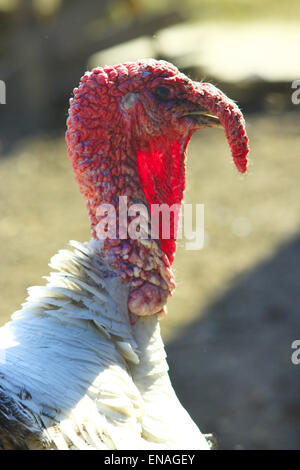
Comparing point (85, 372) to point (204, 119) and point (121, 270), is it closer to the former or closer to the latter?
point (121, 270)

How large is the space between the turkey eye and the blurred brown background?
0.96m

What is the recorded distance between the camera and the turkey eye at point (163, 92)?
2674mm

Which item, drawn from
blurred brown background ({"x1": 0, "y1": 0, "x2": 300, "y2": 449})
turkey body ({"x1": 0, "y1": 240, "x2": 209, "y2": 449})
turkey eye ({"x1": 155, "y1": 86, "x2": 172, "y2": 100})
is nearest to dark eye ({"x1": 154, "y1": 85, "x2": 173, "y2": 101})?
turkey eye ({"x1": 155, "y1": 86, "x2": 172, "y2": 100})

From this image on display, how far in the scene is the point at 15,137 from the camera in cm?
964

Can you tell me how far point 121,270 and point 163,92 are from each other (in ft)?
2.13

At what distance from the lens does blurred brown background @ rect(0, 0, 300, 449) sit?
17.6 feet

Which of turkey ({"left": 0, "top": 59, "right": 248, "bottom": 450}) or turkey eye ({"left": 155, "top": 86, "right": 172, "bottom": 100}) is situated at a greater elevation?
turkey eye ({"left": 155, "top": 86, "right": 172, "bottom": 100})

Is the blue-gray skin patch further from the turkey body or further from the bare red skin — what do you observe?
the turkey body

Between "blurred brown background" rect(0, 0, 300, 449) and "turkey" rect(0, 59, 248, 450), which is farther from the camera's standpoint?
"blurred brown background" rect(0, 0, 300, 449)

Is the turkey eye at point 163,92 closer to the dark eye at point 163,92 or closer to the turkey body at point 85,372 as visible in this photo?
the dark eye at point 163,92

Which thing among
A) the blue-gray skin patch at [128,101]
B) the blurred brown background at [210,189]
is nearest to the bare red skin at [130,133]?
the blue-gray skin patch at [128,101]

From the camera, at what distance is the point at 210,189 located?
8469 millimetres

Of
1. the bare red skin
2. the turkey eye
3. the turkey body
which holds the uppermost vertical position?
the turkey eye
